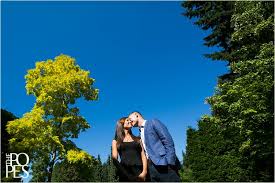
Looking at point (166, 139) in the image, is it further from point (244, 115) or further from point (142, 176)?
point (244, 115)

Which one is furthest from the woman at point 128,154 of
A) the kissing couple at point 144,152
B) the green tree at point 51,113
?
the green tree at point 51,113

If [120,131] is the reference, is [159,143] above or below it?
below

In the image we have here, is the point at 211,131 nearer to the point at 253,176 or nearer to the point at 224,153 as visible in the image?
the point at 224,153

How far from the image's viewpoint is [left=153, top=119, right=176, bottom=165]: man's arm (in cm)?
686

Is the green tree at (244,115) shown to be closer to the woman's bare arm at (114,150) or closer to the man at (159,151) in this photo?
the woman's bare arm at (114,150)

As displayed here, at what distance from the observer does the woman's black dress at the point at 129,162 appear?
7499mm

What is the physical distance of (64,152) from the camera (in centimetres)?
3103

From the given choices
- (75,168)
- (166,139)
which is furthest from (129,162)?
(75,168)

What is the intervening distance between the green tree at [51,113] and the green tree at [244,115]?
7695 millimetres


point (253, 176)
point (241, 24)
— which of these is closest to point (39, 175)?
point (253, 176)

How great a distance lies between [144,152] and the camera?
771cm

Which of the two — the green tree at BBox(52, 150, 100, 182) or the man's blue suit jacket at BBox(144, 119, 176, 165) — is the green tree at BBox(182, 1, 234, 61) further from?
the man's blue suit jacket at BBox(144, 119, 176, 165)

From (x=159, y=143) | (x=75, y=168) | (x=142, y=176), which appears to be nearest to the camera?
(x=159, y=143)

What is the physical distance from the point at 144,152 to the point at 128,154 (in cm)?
25
